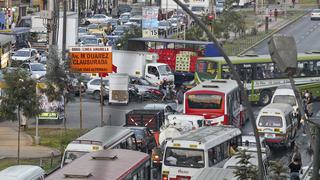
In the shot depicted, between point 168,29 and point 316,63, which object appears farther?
point 168,29

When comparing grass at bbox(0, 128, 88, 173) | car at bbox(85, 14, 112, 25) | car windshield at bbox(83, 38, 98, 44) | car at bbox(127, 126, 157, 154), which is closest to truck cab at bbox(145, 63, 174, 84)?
grass at bbox(0, 128, 88, 173)

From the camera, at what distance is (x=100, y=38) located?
119 feet

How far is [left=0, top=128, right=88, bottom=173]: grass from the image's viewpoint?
1514 centimetres

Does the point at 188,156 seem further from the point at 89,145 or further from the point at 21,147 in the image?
the point at 21,147

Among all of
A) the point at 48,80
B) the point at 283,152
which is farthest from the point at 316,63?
the point at 48,80

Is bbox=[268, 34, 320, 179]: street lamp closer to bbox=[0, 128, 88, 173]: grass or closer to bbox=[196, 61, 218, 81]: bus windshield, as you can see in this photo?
bbox=[0, 128, 88, 173]: grass

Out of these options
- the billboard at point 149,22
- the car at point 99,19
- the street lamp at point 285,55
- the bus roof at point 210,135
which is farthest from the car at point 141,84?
the street lamp at point 285,55

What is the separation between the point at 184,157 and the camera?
13.5 metres

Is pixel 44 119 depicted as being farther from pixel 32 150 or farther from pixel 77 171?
pixel 77 171

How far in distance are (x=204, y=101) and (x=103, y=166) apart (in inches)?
364

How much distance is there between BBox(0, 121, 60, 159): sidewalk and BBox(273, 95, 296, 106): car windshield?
5.87 m

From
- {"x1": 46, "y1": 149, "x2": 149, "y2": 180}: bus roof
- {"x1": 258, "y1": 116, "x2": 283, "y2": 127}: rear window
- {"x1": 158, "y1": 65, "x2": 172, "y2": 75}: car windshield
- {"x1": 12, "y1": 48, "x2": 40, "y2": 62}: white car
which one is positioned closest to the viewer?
{"x1": 46, "y1": 149, "x2": 149, "y2": 180}: bus roof

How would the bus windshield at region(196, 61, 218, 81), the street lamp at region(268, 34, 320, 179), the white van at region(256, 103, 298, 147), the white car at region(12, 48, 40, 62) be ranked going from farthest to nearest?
the white car at region(12, 48, 40, 62) → the bus windshield at region(196, 61, 218, 81) → the white van at region(256, 103, 298, 147) → the street lamp at region(268, 34, 320, 179)

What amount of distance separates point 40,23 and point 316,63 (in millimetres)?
15514
